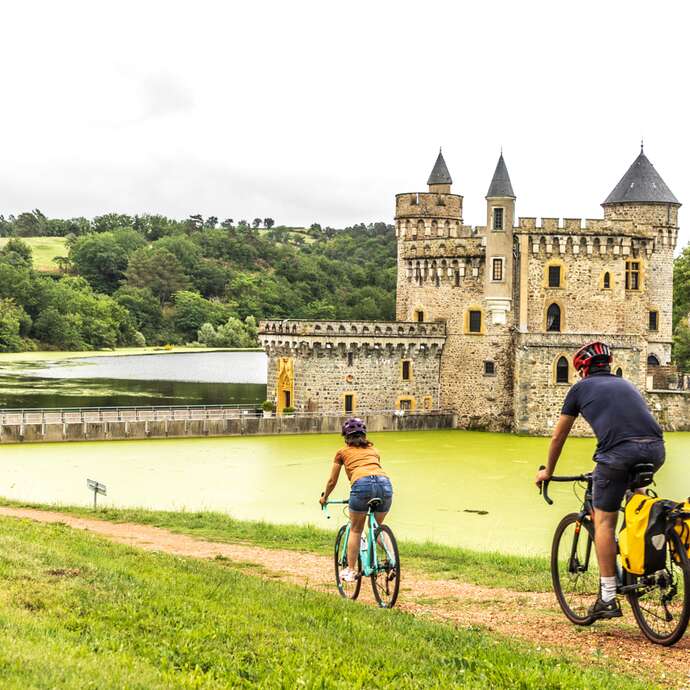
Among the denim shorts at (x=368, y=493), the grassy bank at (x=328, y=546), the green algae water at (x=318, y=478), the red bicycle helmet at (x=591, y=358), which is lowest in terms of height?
the green algae water at (x=318, y=478)

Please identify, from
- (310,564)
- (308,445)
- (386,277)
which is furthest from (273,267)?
(310,564)

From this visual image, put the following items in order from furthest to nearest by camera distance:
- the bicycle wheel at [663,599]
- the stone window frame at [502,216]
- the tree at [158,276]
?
the tree at [158,276], the stone window frame at [502,216], the bicycle wheel at [663,599]

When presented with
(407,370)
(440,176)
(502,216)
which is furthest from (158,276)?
(502,216)

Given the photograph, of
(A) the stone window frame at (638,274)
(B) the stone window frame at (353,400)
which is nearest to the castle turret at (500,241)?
(A) the stone window frame at (638,274)

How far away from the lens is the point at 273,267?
139 m

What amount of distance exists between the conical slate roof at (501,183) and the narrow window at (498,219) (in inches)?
25.2

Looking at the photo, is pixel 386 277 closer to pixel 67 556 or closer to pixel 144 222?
pixel 144 222

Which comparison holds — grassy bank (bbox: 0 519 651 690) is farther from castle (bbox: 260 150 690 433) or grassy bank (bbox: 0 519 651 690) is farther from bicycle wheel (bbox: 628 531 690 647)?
castle (bbox: 260 150 690 433)

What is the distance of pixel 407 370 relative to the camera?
1603 inches

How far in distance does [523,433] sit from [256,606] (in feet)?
103

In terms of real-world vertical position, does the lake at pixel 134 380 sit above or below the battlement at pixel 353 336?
below

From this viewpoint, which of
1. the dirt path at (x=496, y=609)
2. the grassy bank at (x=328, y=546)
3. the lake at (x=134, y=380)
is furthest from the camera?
the lake at (x=134, y=380)

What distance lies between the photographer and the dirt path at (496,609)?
6.65 m

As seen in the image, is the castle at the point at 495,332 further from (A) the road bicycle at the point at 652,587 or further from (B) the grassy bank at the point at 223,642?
(A) the road bicycle at the point at 652,587
